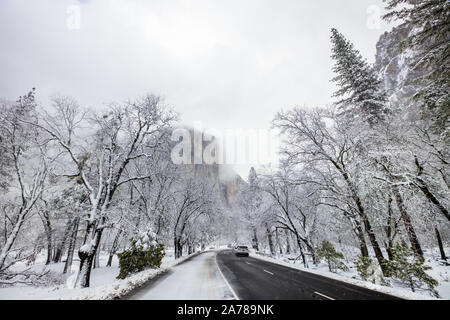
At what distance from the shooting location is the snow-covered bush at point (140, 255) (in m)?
11.4

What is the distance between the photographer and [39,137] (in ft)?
36.5

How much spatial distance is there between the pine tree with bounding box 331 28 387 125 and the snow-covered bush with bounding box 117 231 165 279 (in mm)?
17244

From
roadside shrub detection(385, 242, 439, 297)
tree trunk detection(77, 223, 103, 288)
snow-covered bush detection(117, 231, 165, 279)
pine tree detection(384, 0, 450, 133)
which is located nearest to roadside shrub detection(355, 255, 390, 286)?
roadside shrub detection(385, 242, 439, 297)

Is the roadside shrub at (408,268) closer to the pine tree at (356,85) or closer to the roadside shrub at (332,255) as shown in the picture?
the roadside shrub at (332,255)

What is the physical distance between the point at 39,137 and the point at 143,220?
34.8 ft

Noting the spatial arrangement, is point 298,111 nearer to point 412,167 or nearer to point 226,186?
point 412,167

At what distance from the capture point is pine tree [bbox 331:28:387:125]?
14359 millimetres

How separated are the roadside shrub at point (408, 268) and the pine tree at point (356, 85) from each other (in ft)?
29.2

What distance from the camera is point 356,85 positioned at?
15.5m

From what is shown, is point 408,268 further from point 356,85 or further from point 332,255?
point 356,85

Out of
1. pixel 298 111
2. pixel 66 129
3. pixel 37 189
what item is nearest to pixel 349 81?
pixel 298 111

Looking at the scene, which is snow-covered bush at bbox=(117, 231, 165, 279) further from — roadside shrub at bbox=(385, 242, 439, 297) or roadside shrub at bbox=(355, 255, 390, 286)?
roadside shrub at bbox=(385, 242, 439, 297)
